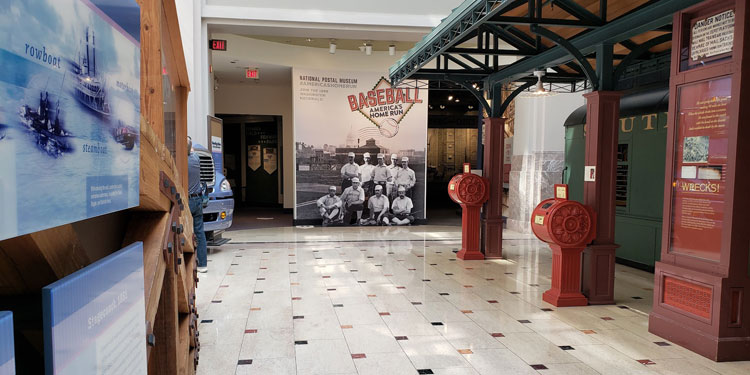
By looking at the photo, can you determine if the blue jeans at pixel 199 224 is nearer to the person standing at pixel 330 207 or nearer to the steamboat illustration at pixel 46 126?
the steamboat illustration at pixel 46 126

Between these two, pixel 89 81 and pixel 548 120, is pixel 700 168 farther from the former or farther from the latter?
pixel 548 120

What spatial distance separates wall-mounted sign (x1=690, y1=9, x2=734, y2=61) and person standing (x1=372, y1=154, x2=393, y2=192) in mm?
8879

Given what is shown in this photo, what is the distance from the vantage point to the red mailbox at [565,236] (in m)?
5.30

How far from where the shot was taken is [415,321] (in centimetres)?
489

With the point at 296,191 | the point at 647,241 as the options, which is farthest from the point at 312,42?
the point at 647,241

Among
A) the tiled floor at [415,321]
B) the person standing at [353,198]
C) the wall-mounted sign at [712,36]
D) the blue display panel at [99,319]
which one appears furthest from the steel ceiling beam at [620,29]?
the person standing at [353,198]

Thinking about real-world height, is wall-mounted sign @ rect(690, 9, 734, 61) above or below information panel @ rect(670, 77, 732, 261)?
above

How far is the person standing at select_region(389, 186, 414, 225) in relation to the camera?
12742 mm

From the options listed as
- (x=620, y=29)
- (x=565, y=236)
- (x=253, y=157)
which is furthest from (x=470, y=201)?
(x=253, y=157)

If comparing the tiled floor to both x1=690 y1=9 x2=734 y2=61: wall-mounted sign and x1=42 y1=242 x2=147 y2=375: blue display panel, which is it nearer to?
x1=690 y1=9 x2=734 y2=61: wall-mounted sign

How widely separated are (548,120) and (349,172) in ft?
15.8

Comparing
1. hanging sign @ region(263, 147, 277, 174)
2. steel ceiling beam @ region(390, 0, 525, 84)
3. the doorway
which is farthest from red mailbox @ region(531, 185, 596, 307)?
hanging sign @ region(263, 147, 277, 174)

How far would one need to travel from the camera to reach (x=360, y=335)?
4465 millimetres

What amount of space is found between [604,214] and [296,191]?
8232mm
